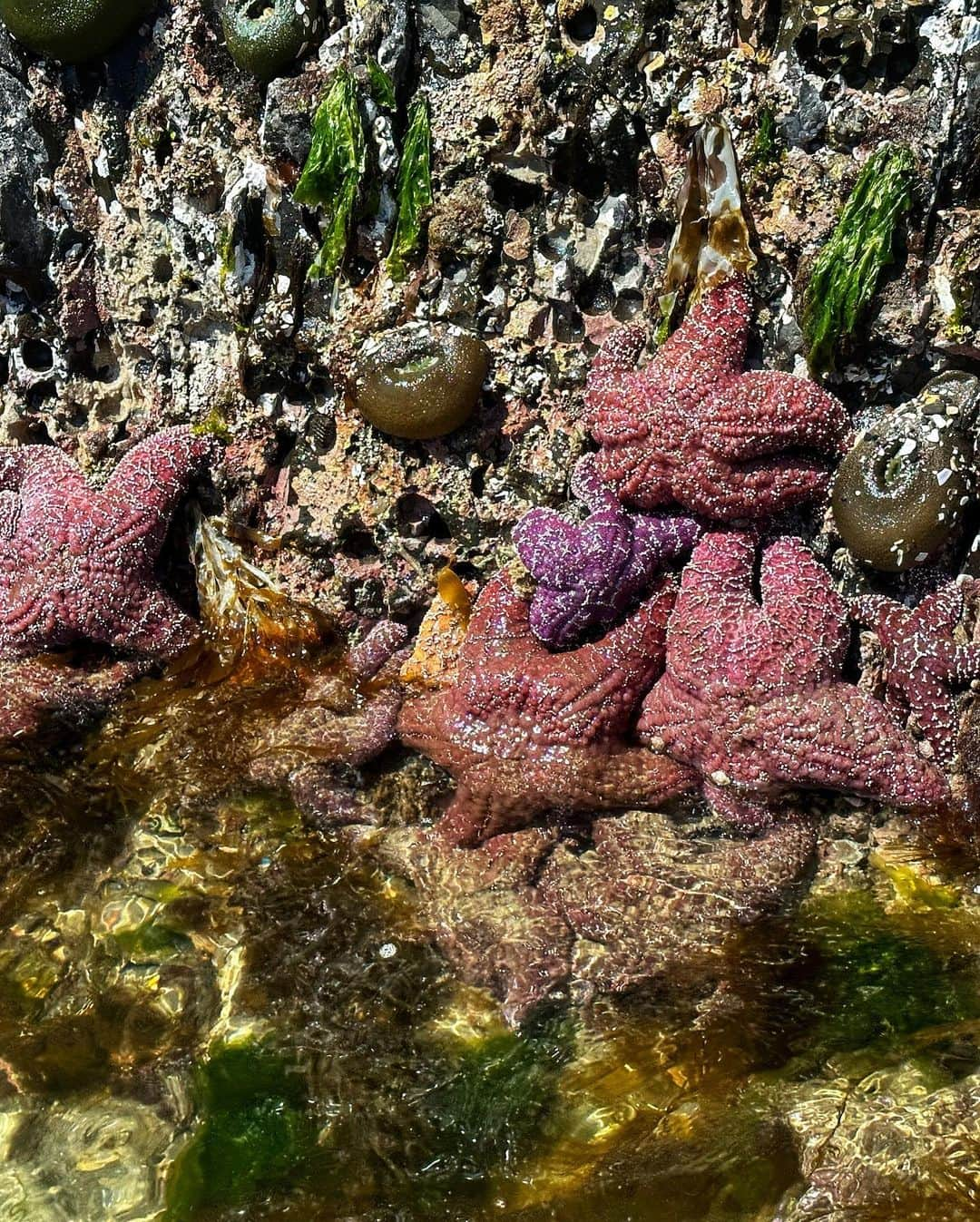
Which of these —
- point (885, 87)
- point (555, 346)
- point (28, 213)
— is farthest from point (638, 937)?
point (28, 213)

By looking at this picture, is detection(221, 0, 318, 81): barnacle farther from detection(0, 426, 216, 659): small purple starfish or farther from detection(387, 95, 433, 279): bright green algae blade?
detection(0, 426, 216, 659): small purple starfish

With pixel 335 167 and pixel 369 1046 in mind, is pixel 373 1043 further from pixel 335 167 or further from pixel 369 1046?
pixel 335 167

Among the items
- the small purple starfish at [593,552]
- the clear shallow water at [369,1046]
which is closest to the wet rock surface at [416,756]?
the clear shallow water at [369,1046]

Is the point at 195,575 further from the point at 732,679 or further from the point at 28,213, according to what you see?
the point at 732,679

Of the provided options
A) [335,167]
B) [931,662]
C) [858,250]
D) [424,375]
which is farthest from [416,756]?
[858,250]

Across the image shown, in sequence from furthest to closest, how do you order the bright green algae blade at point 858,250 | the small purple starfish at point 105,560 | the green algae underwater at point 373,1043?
the small purple starfish at point 105,560 < the bright green algae blade at point 858,250 < the green algae underwater at point 373,1043

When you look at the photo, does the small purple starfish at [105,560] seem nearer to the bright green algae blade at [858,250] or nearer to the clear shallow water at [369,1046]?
the clear shallow water at [369,1046]
